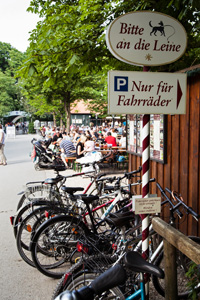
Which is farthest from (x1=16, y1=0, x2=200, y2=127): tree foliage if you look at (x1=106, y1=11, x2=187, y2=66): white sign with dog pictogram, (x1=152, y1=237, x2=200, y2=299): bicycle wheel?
(x1=152, y1=237, x2=200, y2=299): bicycle wheel

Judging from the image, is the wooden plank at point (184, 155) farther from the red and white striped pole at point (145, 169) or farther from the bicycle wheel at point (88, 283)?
the bicycle wheel at point (88, 283)

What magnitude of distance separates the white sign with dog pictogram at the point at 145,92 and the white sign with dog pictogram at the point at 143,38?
7.0 inches

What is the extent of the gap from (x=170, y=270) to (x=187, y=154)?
7.25 ft

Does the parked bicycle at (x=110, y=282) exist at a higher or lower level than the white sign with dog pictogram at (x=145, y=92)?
lower

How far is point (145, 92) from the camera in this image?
2.68 m

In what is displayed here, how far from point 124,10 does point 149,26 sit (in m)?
3.47

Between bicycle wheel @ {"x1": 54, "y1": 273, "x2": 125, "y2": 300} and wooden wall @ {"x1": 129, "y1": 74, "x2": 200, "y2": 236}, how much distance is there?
1.86 m

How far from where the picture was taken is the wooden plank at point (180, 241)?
2003 mm

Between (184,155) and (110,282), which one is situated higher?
(184,155)

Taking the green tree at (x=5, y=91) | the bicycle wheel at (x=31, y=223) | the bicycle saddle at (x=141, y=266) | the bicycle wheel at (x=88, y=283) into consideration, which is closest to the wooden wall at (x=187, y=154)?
the bicycle wheel at (x=31, y=223)

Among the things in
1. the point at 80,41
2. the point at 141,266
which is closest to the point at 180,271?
the point at 141,266

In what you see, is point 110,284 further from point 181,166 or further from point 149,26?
point 181,166

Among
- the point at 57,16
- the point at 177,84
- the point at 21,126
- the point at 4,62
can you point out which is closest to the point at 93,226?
the point at 177,84

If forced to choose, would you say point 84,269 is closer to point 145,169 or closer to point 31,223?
point 145,169
